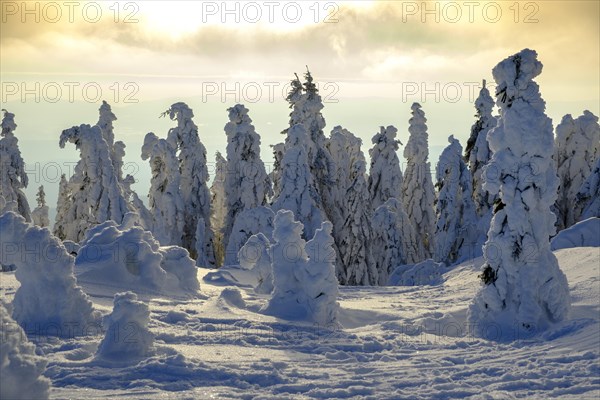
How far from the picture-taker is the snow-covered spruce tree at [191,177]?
3422cm

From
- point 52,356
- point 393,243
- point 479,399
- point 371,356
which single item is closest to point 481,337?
point 371,356

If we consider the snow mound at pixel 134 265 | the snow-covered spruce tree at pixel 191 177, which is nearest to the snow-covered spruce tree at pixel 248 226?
the snow-covered spruce tree at pixel 191 177

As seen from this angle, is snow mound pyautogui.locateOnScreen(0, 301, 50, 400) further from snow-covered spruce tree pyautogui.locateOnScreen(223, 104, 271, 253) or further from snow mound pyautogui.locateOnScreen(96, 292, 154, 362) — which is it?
snow-covered spruce tree pyautogui.locateOnScreen(223, 104, 271, 253)

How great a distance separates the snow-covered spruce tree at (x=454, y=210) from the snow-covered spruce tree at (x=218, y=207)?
1130cm

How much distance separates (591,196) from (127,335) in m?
24.4

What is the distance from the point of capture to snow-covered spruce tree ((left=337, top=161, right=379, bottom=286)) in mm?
33406

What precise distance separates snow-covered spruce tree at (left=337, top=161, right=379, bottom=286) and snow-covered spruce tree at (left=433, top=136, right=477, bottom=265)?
3.60 meters

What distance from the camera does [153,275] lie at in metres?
16.9

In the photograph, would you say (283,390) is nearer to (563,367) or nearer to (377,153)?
(563,367)

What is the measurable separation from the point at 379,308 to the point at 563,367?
6731 millimetres

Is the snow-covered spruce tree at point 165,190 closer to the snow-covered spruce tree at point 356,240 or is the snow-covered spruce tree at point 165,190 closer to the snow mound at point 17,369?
the snow-covered spruce tree at point 356,240

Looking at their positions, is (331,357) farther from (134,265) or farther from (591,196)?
(591,196)

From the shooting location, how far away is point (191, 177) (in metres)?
34.8

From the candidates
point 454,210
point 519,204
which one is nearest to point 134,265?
point 519,204
